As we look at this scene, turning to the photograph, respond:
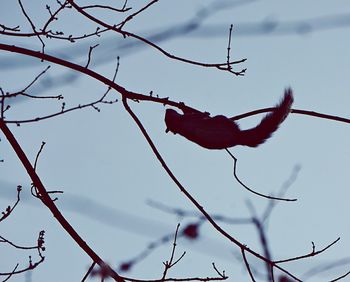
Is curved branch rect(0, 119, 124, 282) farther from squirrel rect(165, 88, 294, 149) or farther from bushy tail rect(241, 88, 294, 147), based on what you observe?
bushy tail rect(241, 88, 294, 147)

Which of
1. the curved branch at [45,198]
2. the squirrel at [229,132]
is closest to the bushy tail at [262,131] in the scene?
the squirrel at [229,132]

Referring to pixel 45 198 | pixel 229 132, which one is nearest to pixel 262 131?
pixel 229 132

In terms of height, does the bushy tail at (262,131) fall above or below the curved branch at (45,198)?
above

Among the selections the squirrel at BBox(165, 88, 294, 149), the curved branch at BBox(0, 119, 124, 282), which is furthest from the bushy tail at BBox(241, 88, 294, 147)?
the curved branch at BBox(0, 119, 124, 282)

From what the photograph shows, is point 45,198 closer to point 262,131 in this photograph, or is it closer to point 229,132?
point 229,132

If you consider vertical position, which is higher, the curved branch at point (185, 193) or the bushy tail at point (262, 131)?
the bushy tail at point (262, 131)

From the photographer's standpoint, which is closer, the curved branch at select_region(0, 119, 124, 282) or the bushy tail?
the curved branch at select_region(0, 119, 124, 282)

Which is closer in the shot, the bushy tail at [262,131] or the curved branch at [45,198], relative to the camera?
the curved branch at [45,198]

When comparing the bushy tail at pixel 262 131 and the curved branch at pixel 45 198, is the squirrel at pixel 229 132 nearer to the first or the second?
the bushy tail at pixel 262 131

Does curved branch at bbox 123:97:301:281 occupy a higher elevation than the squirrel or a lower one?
lower

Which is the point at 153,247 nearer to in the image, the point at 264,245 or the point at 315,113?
the point at 264,245

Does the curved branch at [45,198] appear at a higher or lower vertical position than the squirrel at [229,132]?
lower

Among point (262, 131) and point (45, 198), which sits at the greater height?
point (262, 131)

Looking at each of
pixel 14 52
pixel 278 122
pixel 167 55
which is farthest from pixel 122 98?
pixel 278 122
